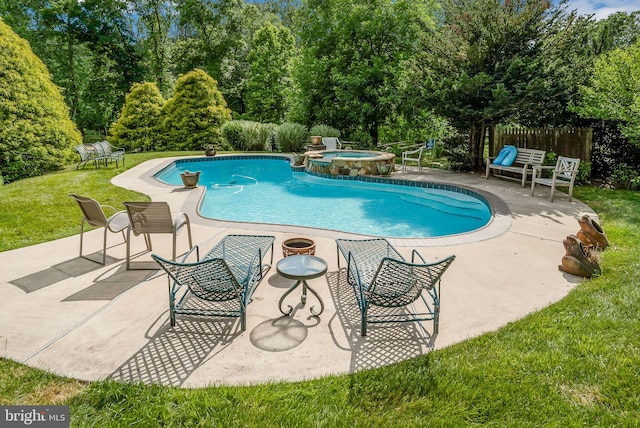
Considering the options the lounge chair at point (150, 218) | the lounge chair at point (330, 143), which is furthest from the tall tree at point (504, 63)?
the lounge chair at point (150, 218)

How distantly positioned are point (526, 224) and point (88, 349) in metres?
5.85

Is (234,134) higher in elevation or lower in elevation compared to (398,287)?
higher

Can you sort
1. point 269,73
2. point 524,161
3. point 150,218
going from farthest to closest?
1. point 269,73
2. point 524,161
3. point 150,218

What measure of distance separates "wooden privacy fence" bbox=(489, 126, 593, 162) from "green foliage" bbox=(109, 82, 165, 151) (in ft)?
49.7

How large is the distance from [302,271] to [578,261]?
2.99 m

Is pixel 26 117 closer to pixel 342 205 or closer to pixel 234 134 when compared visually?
pixel 234 134

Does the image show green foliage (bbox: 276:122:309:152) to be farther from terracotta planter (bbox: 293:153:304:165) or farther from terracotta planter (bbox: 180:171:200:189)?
terracotta planter (bbox: 180:171:200:189)

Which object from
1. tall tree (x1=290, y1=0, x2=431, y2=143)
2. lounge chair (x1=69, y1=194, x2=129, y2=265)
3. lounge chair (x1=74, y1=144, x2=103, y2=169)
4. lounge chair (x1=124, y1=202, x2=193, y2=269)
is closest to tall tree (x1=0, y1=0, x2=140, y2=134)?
tall tree (x1=290, y1=0, x2=431, y2=143)

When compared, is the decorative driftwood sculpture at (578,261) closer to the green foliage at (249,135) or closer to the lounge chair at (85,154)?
the lounge chair at (85,154)

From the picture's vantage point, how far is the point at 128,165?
40.6 ft

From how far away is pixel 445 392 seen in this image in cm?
225

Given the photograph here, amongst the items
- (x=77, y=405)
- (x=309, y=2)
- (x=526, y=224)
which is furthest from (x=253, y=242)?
(x=309, y=2)

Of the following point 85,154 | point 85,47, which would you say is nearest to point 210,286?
point 85,154

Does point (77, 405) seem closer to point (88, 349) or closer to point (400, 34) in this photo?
point (88, 349)
